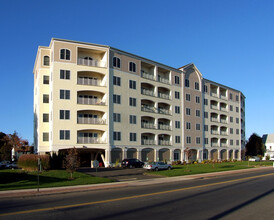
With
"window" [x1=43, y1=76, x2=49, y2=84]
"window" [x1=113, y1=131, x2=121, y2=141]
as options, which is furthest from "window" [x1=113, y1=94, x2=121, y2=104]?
"window" [x1=43, y1=76, x2=49, y2=84]

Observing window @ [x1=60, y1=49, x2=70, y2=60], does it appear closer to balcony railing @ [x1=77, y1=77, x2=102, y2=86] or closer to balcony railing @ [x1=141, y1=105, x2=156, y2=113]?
balcony railing @ [x1=77, y1=77, x2=102, y2=86]

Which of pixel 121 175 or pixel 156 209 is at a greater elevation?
pixel 156 209

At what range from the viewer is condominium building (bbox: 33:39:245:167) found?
4419cm

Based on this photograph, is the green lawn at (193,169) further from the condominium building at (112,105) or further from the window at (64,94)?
the window at (64,94)

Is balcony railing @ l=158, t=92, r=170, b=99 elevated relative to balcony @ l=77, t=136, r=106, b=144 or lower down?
elevated

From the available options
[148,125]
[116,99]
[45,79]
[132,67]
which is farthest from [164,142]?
[45,79]

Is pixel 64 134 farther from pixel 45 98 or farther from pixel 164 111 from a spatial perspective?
pixel 164 111

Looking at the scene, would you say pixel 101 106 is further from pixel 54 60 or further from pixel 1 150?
pixel 1 150

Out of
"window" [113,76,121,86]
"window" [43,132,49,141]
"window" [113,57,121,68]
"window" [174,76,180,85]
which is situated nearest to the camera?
"window" [43,132,49,141]

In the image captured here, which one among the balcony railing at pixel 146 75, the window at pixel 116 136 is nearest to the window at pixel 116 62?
the balcony railing at pixel 146 75

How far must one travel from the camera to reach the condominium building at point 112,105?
44.2 meters

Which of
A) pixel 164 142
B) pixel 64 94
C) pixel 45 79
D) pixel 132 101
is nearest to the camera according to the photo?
pixel 64 94

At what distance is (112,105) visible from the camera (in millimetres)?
47812

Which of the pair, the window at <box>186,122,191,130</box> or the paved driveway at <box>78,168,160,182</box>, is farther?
the window at <box>186,122,191,130</box>
